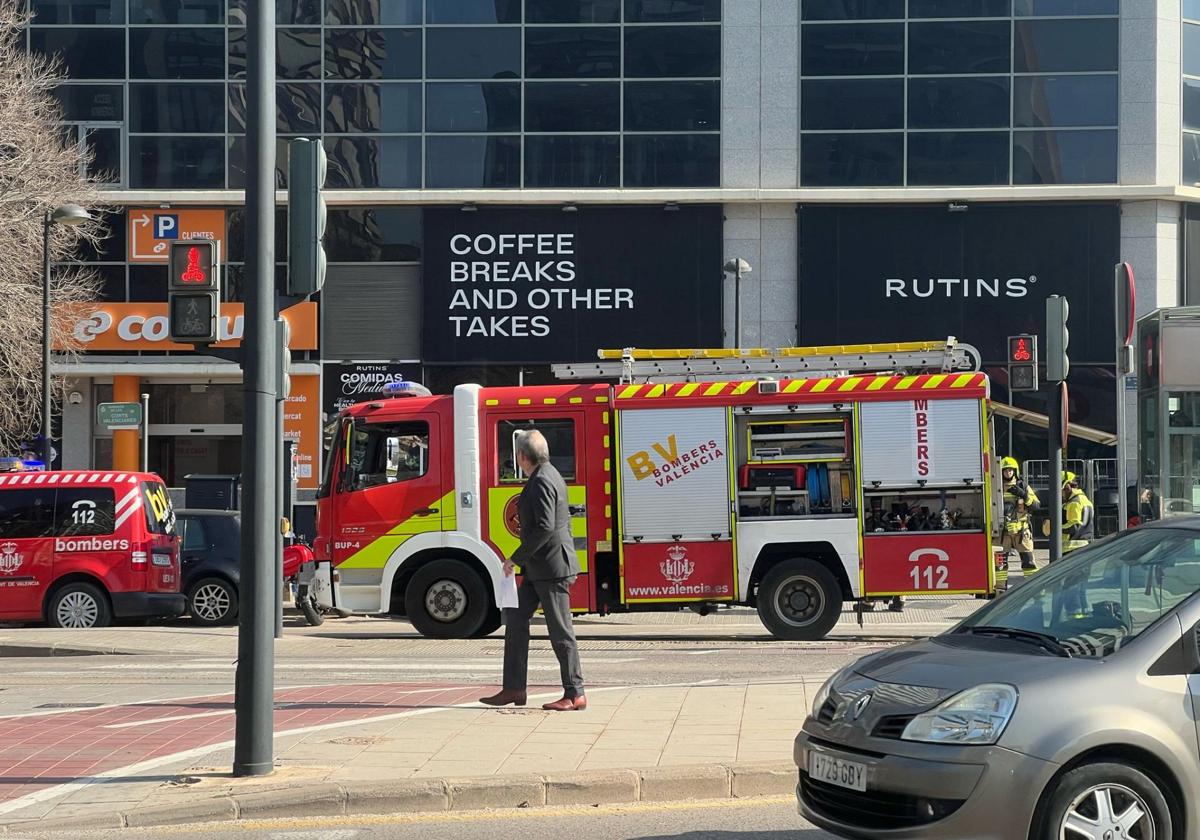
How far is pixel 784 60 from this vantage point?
3275cm

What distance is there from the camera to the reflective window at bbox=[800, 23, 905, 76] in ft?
107

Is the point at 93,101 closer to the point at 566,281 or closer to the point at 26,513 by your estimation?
the point at 566,281

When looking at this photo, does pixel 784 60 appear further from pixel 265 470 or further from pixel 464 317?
pixel 265 470

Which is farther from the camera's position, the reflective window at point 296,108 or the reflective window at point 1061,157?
the reflective window at point 296,108

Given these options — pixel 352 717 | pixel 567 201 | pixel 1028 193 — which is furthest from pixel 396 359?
pixel 352 717

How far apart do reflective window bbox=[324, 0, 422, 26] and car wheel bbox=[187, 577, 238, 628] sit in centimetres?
1650

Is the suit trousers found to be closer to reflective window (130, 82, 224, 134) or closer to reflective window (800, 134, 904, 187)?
reflective window (800, 134, 904, 187)

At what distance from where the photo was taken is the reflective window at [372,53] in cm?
3281

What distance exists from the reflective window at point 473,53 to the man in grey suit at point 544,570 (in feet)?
79.2

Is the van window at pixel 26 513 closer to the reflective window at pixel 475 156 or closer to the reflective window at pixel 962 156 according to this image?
the reflective window at pixel 475 156

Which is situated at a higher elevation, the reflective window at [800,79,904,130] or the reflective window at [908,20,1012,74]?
the reflective window at [908,20,1012,74]

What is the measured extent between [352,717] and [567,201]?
78.6 feet

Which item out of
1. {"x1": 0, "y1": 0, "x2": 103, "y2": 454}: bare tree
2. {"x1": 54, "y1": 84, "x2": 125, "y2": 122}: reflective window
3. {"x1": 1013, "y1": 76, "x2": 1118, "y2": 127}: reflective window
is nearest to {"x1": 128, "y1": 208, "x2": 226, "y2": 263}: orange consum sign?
{"x1": 0, "y1": 0, "x2": 103, "y2": 454}: bare tree

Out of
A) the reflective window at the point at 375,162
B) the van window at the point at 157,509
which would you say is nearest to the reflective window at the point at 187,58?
the reflective window at the point at 375,162
